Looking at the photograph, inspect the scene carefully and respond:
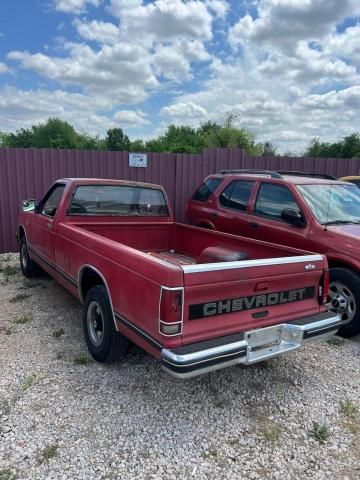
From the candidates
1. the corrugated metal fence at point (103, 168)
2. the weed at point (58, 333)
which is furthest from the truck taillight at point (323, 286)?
the corrugated metal fence at point (103, 168)

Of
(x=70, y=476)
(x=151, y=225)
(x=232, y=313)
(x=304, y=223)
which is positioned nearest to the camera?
(x=70, y=476)

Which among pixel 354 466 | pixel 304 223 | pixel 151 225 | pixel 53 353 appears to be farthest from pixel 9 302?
pixel 354 466

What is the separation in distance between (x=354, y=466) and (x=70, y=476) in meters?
1.91

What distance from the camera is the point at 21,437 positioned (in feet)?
8.61

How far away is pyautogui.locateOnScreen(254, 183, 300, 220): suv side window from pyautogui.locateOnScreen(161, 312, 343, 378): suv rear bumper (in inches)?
86.6

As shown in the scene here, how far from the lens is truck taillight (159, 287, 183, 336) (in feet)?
8.08

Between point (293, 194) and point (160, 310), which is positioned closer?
point (160, 310)

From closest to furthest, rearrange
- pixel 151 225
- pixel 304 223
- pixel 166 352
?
pixel 166 352
pixel 304 223
pixel 151 225

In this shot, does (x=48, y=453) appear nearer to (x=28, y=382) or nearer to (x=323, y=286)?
(x=28, y=382)

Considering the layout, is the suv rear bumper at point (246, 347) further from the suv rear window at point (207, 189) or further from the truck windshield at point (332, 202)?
the suv rear window at point (207, 189)

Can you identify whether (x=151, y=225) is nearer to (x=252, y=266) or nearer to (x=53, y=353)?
(x=53, y=353)

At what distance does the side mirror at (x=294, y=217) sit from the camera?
16.1 ft

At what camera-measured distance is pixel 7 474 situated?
2.30 m

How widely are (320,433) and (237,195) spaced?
4.01 metres
